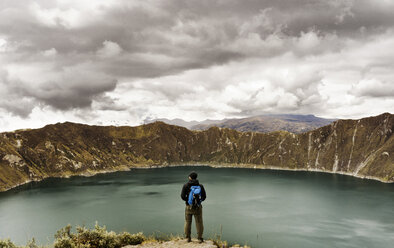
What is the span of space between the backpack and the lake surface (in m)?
24.2

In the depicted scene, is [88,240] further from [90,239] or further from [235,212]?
[235,212]

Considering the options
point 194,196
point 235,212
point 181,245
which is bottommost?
point 235,212

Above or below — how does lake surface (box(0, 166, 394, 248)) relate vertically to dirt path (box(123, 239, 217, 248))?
below

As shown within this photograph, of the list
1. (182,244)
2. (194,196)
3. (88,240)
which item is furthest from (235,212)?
(194,196)

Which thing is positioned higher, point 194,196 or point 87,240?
point 194,196

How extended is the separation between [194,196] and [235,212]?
75.4 metres

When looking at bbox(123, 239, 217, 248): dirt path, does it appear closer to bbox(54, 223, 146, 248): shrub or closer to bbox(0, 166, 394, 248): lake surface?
bbox(54, 223, 146, 248): shrub

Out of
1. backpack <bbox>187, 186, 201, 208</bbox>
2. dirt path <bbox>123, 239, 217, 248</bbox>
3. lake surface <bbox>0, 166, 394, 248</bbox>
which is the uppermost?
backpack <bbox>187, 186, 201, 208</bbox>

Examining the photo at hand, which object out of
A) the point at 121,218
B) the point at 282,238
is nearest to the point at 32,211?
the point at 121,218

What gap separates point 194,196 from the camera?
1590 cm

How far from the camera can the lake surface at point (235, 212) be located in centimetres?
6219

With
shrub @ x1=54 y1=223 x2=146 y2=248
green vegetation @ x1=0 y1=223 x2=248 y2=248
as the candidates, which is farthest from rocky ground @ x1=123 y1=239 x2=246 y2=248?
shrub @ x1=54 y1=223 x2=146 y2=248

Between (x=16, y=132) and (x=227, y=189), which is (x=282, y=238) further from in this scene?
(x=16, y=132)

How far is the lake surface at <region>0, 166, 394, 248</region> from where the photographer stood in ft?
204
